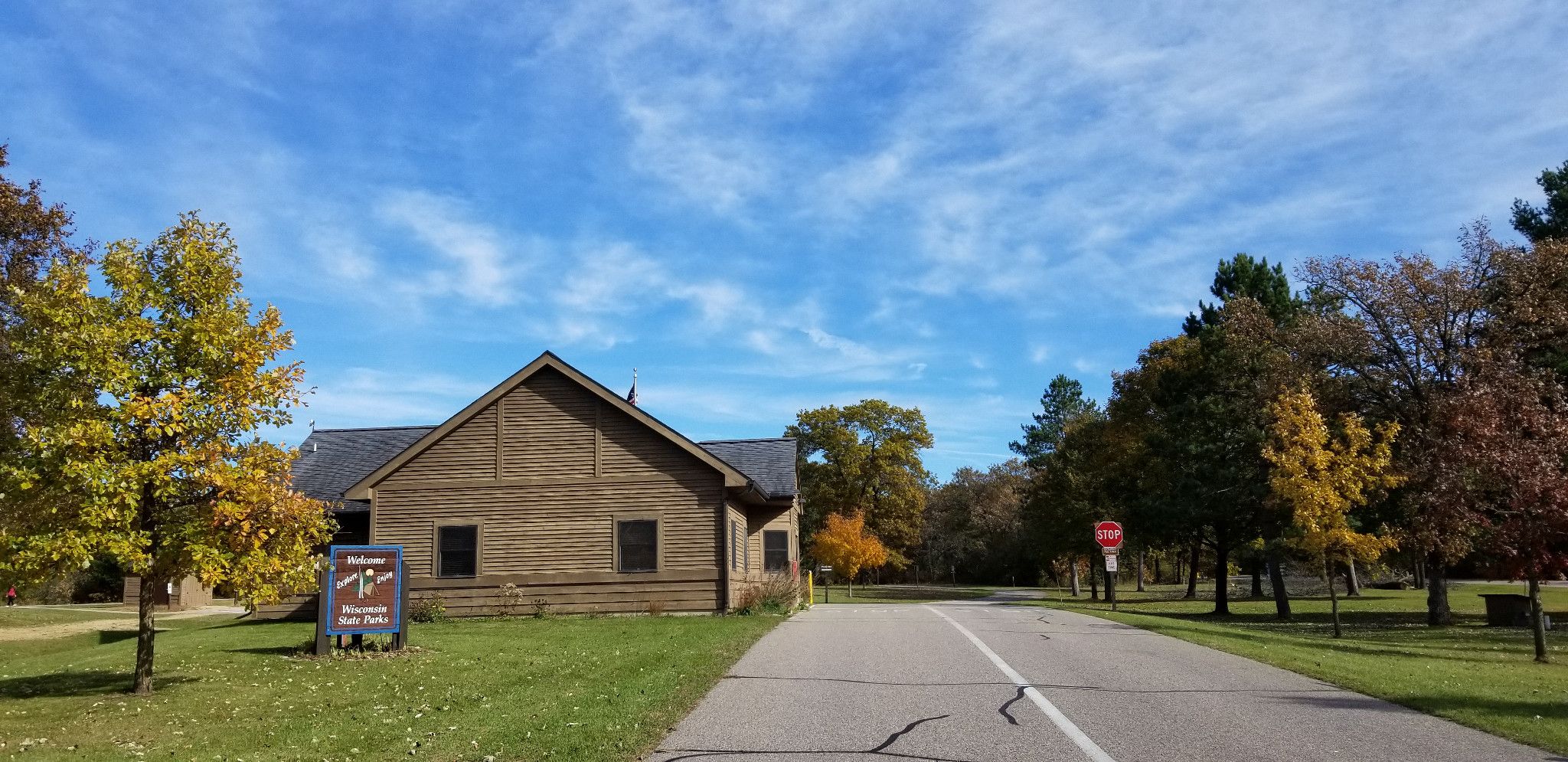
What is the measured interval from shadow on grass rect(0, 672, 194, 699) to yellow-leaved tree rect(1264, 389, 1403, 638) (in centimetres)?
2163

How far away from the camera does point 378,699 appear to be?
35.8ft

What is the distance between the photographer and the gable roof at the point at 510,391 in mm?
25031

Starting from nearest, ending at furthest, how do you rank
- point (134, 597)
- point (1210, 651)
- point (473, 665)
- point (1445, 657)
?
point (473, 665) < point (1210, 651) < point (1445, 657) < point (134, 597)

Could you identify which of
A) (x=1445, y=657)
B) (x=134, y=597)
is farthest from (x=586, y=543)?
(x=134, y=597)

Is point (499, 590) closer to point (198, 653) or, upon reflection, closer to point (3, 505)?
point (198, 653)

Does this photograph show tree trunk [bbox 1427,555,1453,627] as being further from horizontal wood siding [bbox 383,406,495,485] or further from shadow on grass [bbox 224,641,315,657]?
shadow on grass [bbox 224,641,315,657]

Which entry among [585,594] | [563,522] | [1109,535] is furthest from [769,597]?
[1109,535]

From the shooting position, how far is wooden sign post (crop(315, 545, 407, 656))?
52.0 feet

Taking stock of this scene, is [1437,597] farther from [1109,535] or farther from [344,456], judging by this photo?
[344,456]

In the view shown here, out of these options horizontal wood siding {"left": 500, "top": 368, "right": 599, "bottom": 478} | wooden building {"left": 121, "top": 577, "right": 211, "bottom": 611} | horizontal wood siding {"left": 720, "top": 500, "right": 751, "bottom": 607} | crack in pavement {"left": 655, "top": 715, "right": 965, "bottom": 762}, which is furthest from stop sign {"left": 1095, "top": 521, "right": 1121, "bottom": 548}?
wooden building {"left": 121, "top": 577, "right": 211, "bottom": 611}

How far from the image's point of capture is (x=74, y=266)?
1159cm

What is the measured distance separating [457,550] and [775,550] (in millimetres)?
10582

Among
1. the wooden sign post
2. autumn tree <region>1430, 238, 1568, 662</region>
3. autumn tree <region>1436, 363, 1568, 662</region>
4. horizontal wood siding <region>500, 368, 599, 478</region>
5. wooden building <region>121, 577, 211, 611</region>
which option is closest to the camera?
the wooden sign post

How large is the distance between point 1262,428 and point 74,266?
3254 centimetres
